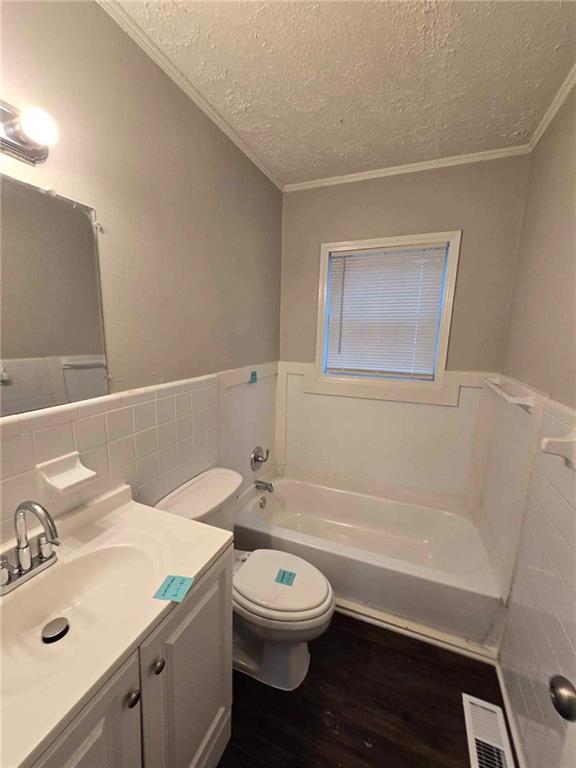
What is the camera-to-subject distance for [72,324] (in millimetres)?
937

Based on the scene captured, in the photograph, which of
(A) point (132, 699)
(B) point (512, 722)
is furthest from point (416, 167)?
(B) point (512, 722)

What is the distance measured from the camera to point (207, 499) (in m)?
1.30

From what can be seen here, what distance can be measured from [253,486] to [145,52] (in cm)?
214

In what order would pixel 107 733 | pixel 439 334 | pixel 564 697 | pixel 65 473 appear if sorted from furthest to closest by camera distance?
pixel 439 334, pixel 65 473, pixel 564 697, pixel 107 733

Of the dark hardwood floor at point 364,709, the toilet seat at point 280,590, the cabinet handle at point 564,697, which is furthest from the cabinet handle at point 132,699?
the cabinet handle at point 564,697

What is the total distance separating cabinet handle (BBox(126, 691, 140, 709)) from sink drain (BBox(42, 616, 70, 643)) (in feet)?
0.72

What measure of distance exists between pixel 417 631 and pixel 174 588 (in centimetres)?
139

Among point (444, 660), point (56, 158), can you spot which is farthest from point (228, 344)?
point (444, 660)

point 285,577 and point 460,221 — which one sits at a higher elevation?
point 460,221

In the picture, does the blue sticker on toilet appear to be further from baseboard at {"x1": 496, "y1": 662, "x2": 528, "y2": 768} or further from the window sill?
the window sill

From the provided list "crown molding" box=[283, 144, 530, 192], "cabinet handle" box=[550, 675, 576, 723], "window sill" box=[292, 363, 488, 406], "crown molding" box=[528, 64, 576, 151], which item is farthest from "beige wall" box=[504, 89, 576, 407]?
"cabinet handle" box=[550, 675, 576, 723]

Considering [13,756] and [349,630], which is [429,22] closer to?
[13,756]

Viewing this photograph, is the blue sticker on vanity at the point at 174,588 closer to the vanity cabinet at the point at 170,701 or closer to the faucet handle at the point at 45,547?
the vanity cabinet at the point at 170,701

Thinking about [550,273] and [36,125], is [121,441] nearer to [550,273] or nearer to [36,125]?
[36,125]
